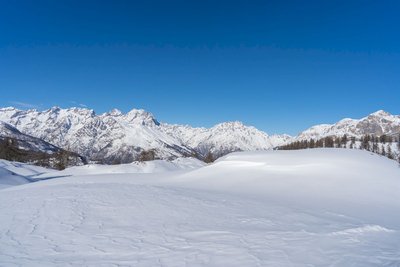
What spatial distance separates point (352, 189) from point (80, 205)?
46.2ft

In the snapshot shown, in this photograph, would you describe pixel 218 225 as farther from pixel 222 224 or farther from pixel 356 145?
pixel 356 145

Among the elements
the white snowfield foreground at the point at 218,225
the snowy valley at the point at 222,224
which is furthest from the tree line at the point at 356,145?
the white snowfield foreground at the point at 218,225

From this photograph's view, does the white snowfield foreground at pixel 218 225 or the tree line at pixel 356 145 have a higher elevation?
the tree line at pixel 356 145

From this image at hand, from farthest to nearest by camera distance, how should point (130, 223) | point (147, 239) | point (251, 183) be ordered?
point (251, 183) → point (130, 223) → point (147, 239)

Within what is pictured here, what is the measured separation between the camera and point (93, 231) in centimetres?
931

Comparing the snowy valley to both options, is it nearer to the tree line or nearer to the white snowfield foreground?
the white snowfield foreground

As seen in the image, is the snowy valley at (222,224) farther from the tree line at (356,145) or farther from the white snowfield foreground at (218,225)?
the tree line at (356,145)

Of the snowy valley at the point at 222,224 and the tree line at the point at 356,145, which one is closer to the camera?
the snowy valley at the point at 222,224

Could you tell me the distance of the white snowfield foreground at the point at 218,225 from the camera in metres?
7.11

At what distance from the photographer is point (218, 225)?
10062 millimetres

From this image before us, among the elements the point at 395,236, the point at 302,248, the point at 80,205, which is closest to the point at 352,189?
the point at 395,236

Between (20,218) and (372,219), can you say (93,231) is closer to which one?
(20,218)

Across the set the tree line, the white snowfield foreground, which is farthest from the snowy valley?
the tree line

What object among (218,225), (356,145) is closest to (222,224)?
(218,225)
